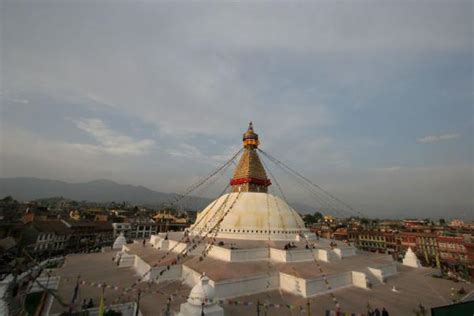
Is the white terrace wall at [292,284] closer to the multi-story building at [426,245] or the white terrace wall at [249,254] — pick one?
the white terrace wall at [249,254]

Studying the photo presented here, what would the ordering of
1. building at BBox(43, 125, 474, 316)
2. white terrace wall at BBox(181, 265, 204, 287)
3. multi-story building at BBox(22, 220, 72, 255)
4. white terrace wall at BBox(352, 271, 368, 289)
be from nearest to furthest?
building at BBox(43, 125, 474, 316) < white terrace wall at BBox(181, 265, 204, 287) < white terrace wall at BBox(352, 271, 368, 289) < multi-story building at BBox(22, 220, 72, 255)

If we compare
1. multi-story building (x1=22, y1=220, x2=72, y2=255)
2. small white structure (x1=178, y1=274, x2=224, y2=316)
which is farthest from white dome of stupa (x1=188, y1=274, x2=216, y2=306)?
multi-story building (x1=22, y1=220, x2=72, y2=255)

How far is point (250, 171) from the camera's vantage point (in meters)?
22.3

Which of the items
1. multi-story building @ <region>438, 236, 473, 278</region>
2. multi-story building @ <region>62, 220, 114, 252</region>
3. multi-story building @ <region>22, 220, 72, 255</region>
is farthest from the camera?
multi-story building @ <region>62, 220, 114, 252</region>

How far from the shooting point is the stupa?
17609mm

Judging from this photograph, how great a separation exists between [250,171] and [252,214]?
4.89m

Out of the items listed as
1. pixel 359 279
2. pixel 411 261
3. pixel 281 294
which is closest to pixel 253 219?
pixel 281 294

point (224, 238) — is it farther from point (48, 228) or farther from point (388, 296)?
point (48, 228)

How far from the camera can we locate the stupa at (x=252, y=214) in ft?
57.8

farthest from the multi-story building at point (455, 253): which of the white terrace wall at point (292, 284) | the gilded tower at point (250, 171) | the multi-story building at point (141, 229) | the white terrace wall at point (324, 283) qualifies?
the multi-story building at point (141, 229)

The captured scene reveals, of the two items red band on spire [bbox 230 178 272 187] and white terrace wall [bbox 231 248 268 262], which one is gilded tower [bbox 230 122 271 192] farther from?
white terrace wall [bbox 231 248 268 262]

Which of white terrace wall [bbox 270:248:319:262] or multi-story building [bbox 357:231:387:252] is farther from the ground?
white terrace wall [bbox 270:248:319:262]

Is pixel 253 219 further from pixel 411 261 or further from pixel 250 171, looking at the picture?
pixel 411 261

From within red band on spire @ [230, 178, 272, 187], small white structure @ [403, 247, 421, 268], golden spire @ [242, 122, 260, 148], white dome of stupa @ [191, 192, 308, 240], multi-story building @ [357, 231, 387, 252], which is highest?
golden spire @ [242, 122, 260, 148]
